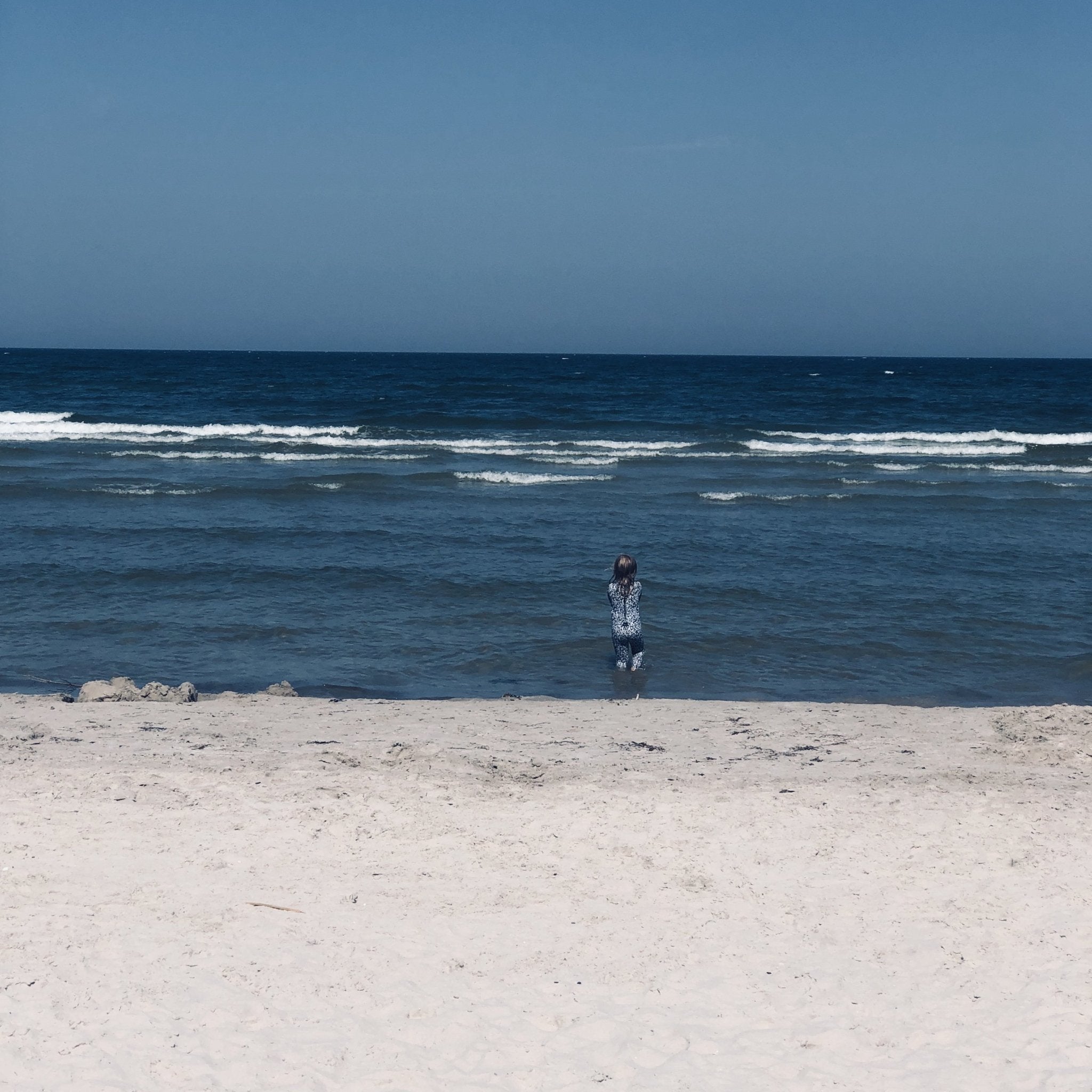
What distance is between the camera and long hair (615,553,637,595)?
392 inches

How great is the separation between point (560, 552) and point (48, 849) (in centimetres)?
1053

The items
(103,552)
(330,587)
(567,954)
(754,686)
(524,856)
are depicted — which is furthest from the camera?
(103,552)

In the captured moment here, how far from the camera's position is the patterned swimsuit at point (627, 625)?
1010 centimetres

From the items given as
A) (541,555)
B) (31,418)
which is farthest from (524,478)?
(31,418)

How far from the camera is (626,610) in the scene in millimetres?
10102

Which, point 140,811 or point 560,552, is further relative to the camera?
point 560,552

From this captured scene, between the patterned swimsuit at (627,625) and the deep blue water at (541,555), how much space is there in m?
0.26

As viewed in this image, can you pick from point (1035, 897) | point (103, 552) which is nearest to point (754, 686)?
point (1035, 897)

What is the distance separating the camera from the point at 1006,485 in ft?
76.2

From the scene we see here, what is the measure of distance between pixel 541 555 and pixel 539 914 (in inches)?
410

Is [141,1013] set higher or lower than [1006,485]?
lower

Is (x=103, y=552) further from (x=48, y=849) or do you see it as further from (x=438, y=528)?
(x=48, y=849)

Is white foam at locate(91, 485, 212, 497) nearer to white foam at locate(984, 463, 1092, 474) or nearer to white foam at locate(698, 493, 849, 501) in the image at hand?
white foam at locate(698, 493, 849, 501)

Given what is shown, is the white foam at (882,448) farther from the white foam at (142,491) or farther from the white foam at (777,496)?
the white foam at (142,491)
